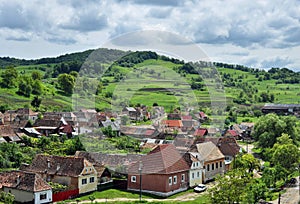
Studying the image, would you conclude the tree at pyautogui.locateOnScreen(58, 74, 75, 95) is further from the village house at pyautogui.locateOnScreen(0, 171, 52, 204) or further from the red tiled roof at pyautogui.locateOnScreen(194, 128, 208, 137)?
the village house at pyautogui.locateOnScreen(0, 171, 52, 204)

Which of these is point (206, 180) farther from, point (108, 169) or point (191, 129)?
point (191, 129)

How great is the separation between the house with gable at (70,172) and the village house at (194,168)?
600 centimetres

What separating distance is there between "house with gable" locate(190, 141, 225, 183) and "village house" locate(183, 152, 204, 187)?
519mm

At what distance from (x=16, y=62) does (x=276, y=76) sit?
81568 mm

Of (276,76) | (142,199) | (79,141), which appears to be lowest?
(142,199)

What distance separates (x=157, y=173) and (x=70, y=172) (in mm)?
5022

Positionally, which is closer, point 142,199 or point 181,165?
point 142,199

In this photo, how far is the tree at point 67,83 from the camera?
7531cm

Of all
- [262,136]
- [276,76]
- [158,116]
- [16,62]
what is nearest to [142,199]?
[262,136]

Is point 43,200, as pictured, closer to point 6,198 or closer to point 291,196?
point 6,198

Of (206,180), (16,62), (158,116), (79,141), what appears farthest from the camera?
(16,62)

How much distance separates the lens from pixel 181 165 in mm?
26062

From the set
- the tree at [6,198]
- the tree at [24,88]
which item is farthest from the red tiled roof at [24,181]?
the tree at [24,88]

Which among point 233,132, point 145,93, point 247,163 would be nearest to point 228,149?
point 247,163
